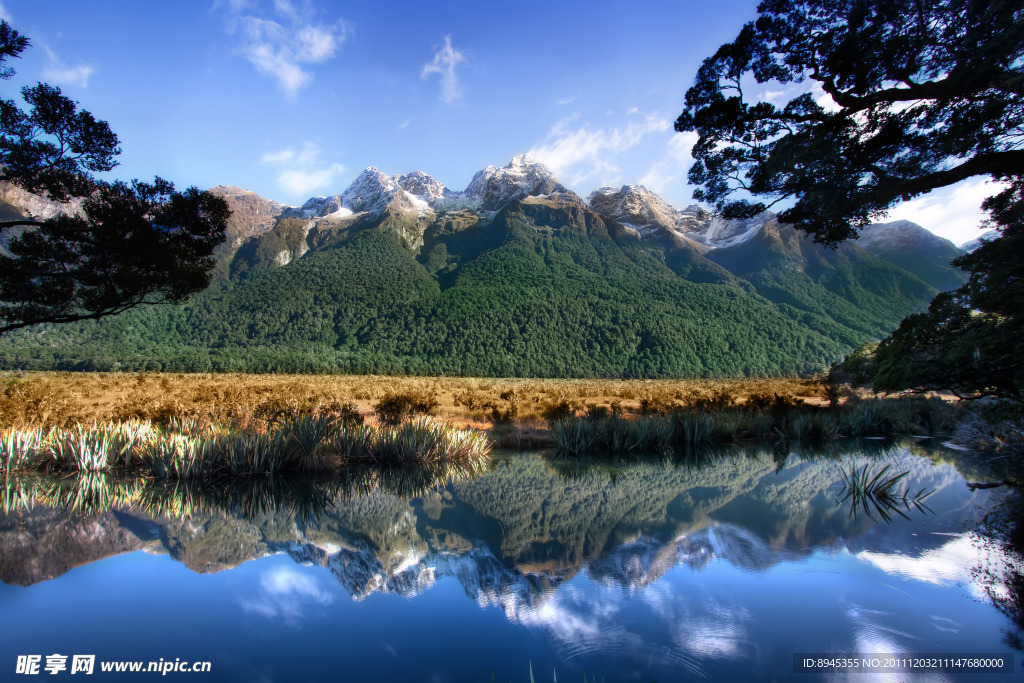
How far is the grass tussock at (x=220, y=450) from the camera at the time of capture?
730 cm

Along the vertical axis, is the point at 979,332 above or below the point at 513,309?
below

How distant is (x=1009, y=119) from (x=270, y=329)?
325ft

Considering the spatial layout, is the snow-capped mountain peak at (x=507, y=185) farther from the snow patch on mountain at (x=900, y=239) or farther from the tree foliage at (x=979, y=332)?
the tree foliage at (x=979, y=332)

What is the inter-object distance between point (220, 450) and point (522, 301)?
274 ft

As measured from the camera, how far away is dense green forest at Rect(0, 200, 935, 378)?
7481 cm

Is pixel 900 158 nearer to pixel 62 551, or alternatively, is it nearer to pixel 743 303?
pixel 62 551

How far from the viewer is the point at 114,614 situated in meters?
3.16

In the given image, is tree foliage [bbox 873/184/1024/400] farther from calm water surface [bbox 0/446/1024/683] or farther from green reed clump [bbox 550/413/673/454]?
green reed clump [bbox 550/413/673/454]

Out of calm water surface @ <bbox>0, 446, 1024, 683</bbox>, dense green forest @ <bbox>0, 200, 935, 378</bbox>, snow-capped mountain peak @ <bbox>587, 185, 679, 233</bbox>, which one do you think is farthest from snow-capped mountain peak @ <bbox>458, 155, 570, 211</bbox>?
calm water surface @ <bbox>0, 446, 1024, 683</bbox>

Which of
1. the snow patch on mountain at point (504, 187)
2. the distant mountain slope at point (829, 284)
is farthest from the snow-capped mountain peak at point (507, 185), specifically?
the distant mountain slope at point (829, 284)

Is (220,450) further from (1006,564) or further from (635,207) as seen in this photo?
(635,207)

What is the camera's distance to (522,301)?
90125 mm

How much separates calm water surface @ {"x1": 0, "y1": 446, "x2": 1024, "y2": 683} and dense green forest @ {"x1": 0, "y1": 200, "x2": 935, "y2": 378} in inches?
2590

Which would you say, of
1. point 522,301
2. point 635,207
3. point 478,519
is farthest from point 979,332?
point 635,207
